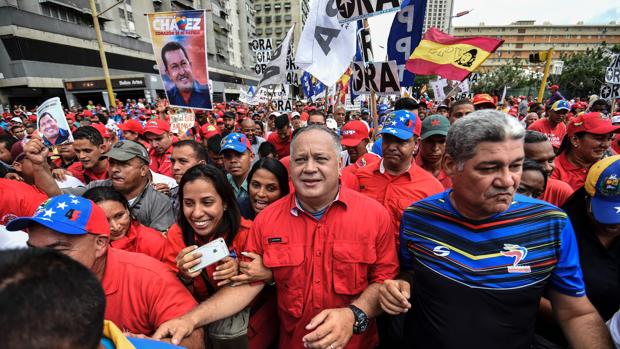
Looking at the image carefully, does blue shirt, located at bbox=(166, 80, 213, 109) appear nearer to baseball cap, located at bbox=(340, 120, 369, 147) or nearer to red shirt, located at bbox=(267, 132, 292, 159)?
red shirt, located at bbox=(267, 132, 292, 159)

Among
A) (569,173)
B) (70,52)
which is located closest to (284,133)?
(569,173)

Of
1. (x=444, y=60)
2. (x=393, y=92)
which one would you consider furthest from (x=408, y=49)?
(x=444, y=60)

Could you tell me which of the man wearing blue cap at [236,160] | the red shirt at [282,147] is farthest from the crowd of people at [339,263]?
the red shirt at [282,147]

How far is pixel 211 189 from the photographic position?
2322 millimetres

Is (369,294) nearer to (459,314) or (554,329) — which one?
(459,314)

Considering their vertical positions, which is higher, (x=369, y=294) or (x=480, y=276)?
(x=480, y=276)

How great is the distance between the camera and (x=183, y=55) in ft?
17.0

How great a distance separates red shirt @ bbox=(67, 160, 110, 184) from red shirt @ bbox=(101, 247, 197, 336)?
3.11 metres

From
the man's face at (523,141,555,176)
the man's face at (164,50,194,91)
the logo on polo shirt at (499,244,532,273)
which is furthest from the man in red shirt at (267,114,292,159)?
the logo on polo shirt at (499,244,532,273)

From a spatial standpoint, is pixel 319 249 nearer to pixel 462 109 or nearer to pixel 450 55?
pixel 462 109

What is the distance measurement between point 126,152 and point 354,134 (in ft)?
9.22

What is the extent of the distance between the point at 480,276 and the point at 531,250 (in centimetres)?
28

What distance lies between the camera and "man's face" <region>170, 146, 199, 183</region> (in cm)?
360

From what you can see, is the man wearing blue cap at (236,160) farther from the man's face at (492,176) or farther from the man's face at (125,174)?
the man's face at (492,176)
